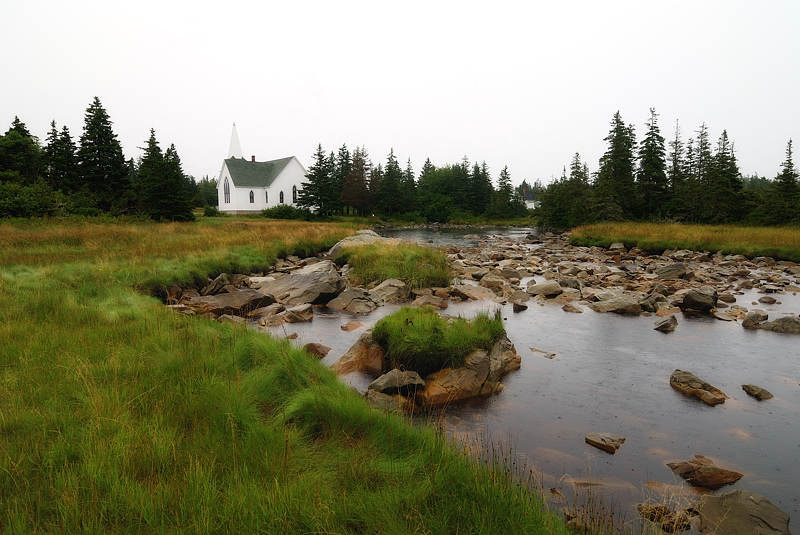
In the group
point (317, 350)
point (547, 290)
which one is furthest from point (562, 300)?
point (317, 350)

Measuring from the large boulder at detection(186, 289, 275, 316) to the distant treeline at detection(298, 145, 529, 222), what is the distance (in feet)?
160

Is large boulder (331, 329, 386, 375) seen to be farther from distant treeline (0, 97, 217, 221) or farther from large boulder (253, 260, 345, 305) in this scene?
distant treeline (0, 97, 217, 221)

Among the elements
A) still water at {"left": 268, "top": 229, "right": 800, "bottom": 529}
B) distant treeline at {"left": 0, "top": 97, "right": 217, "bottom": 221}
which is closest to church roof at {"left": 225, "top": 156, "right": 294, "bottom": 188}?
distant treeline at {"left": 0, "top": 97, "right": 217, "bottom": 221}

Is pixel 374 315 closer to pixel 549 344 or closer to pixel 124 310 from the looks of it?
pixel 549 344

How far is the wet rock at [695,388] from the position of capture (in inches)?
273

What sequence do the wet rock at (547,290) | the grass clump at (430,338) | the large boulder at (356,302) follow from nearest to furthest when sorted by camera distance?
the grass clump at (430,338) < the large boulder at (356,302) < the wet rock at (547,290)

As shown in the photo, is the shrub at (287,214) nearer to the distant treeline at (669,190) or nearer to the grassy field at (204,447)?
the distant treeline at (669,190)

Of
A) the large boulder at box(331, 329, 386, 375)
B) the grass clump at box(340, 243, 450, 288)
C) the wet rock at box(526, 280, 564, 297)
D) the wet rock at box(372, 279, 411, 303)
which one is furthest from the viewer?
the grass clump at box(340, 243, 450, 288)

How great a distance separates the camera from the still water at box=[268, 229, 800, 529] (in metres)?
4.96

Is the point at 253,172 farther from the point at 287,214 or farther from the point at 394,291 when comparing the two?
the point at 394,291

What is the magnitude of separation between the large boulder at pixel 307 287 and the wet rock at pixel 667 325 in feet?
29.1

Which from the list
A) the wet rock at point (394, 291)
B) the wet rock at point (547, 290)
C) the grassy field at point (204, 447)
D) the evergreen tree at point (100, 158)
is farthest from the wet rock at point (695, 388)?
the evergreen tree at point (100, 158)

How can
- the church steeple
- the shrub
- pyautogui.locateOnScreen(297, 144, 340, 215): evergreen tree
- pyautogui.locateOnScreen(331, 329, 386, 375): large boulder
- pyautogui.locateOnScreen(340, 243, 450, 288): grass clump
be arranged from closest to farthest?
pyautogui.locateOnScreen(331, 329, 386, 375): large boulder, pyautogui.locateOnScreen(340, 243, 450, 288): grass clump, the shrub, pyautogui.locateOnScreen(297, 144, 340, 215): evergreen tree, the church steeple

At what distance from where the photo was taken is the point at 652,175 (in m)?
50.2
